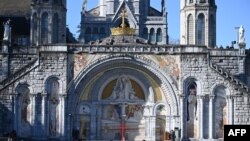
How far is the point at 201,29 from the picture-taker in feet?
142

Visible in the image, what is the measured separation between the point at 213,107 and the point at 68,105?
1118cm

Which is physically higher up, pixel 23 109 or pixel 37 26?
pixel 37 26

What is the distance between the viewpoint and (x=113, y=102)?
40.2 meters

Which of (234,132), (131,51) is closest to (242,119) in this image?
(131,51)

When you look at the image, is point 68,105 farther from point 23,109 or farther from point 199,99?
point 199,99

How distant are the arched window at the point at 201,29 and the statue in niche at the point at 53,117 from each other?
43.1ft

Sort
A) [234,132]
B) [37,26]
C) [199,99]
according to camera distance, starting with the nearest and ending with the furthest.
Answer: [234,132]
[199,99]
[37,26]

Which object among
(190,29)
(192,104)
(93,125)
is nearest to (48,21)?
(93,125)

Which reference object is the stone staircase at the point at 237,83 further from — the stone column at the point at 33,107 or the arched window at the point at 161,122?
the stone column at the point at 33,107

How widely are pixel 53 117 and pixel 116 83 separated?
5.57m

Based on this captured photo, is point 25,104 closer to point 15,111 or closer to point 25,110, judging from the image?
point 25,110

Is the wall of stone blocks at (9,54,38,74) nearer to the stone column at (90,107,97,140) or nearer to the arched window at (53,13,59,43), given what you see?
the arched window at (53,13,59,43)

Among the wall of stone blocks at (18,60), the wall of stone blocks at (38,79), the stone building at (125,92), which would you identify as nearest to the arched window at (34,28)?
the wall of stone blocks at (18,60)

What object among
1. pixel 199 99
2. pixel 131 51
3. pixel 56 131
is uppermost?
pixel 131 51
